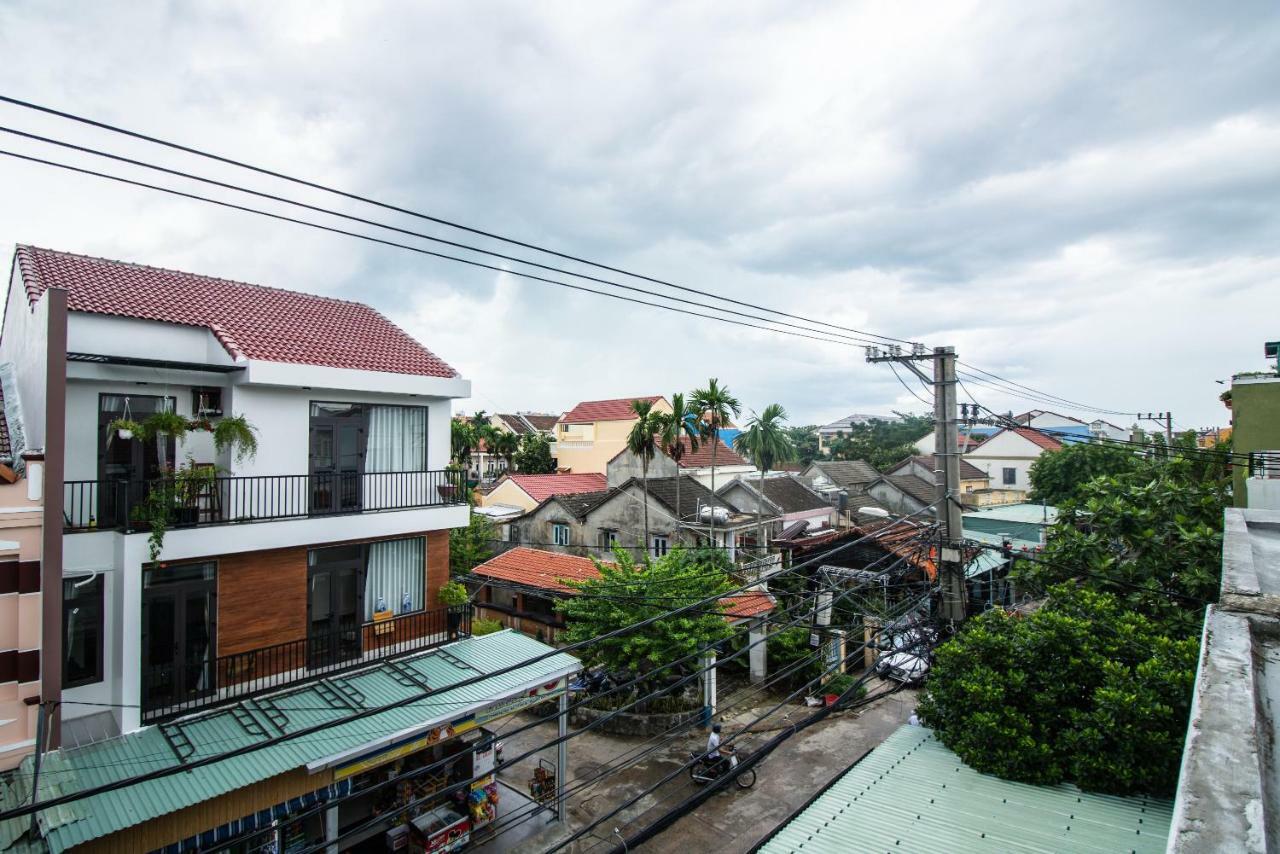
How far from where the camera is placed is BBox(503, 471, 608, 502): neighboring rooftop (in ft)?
116

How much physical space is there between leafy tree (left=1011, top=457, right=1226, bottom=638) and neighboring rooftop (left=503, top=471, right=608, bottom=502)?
78.1 feet

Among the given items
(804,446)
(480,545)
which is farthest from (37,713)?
(804,446)

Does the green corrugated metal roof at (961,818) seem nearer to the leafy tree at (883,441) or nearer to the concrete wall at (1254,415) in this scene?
the concrete wall at (1254,415)

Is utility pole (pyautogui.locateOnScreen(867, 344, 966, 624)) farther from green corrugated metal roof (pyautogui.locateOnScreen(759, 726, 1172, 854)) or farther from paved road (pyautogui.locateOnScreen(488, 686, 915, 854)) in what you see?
paved road (pyautogui.locateOnScreen(488, 686, 915, 854))

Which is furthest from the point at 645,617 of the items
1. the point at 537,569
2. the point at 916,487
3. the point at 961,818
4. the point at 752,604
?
the point at 916,487

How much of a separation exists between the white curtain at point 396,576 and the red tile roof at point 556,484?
1969cm

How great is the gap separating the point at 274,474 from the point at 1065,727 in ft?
44.1

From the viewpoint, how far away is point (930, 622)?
12203mm

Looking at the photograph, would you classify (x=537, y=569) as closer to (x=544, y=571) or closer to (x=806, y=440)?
(x=544, y=571)

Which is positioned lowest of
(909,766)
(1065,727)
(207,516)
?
(909,766)

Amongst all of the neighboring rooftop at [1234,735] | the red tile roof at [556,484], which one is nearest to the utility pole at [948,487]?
the neighboring rooftop at [1234,735]

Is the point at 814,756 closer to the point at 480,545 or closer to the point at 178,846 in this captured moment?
the point at 178,846

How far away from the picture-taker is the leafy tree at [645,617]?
55.0 ft

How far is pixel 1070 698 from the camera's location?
30.2 feet
